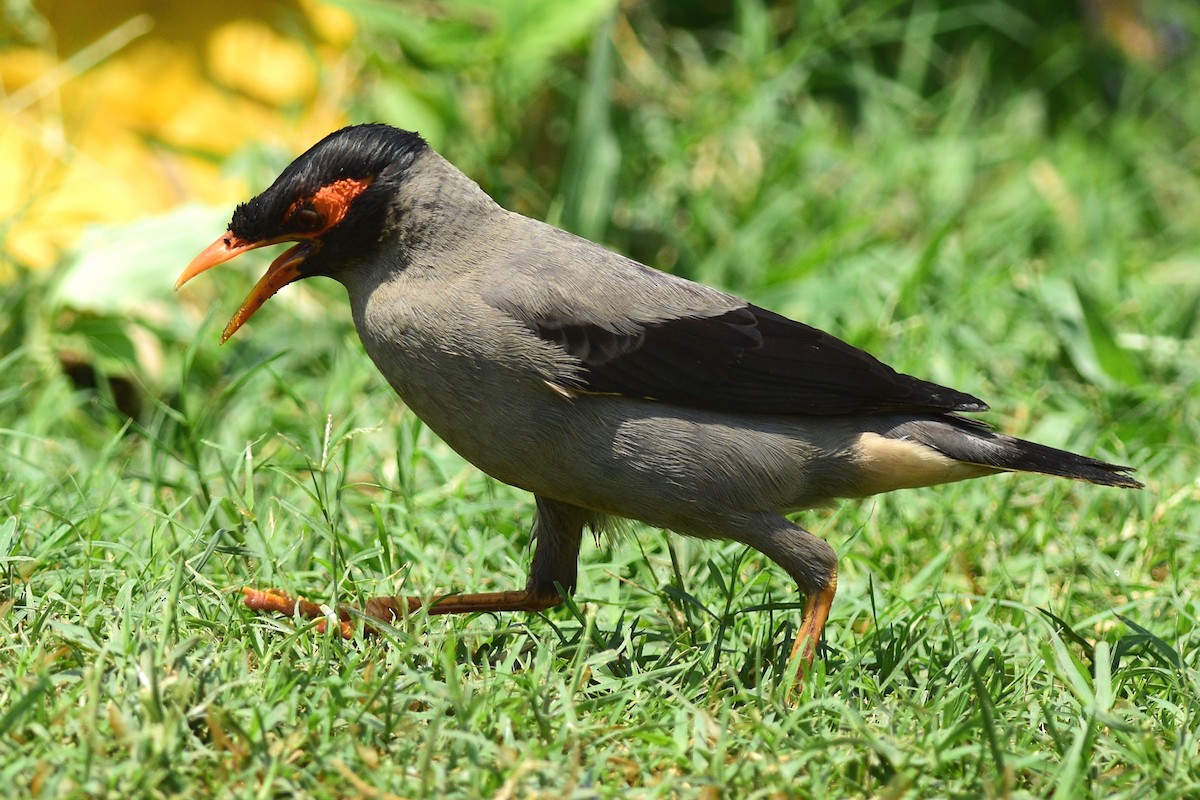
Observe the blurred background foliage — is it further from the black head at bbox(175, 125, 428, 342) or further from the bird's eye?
the bird's eye

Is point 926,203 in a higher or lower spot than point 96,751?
higher

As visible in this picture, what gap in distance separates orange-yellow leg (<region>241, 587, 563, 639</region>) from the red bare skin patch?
99 cm

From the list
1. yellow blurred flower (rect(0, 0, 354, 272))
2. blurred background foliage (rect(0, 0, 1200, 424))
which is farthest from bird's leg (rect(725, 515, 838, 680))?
yellow blurred flower (rect(0, 0, 354, 272))

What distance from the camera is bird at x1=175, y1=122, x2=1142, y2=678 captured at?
3.39 metres

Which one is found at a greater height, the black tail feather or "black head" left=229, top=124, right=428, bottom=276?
"black head" left=229, top=124, right=428, bottom=276

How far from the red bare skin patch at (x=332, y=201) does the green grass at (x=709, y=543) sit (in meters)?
0.62

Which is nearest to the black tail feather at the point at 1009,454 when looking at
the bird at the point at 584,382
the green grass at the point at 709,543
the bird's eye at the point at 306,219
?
the bird at the point at 584,382

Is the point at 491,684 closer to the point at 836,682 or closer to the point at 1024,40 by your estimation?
the point at 836,682

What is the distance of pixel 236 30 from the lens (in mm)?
6496

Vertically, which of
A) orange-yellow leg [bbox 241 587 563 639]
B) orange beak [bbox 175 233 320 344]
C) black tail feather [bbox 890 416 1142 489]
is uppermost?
orange beak [bbox 175 233 320 344]

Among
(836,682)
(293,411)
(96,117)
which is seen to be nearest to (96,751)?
(836,682)

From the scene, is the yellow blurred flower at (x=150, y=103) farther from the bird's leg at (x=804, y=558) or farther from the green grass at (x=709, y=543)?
the bird's leg at (x=804, y=558)

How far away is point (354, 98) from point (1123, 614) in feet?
14.2

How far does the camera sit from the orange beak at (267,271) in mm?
3570
